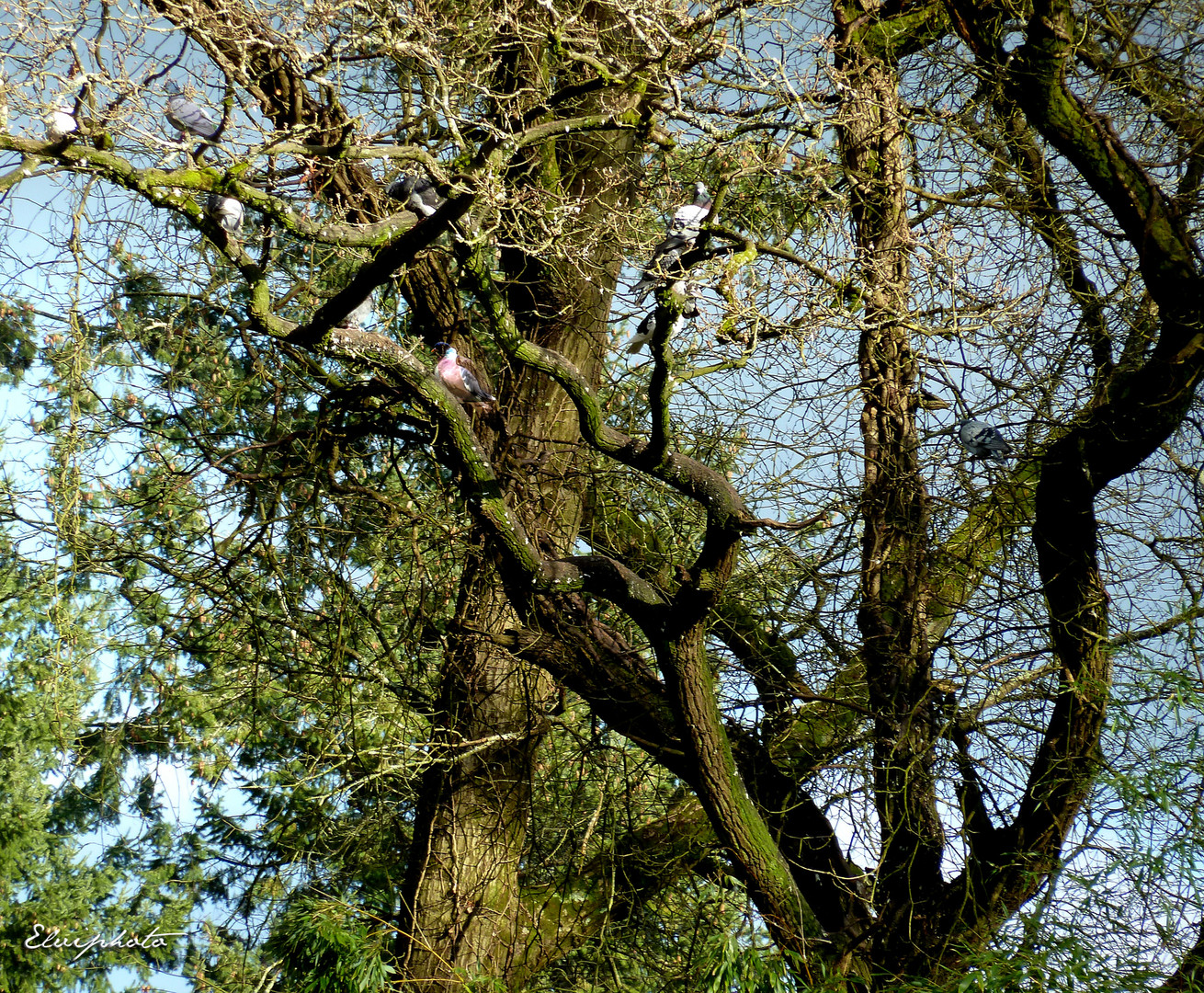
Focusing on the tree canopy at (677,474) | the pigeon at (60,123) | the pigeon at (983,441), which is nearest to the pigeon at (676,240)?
the tree canopy at (677,474)

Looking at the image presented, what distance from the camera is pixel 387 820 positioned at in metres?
4.37

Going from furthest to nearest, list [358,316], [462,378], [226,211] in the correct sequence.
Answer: [462,378] < [358,316] < [226,211]

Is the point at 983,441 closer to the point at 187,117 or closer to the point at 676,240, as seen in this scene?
the point at 676,240

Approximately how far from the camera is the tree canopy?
2928 mm

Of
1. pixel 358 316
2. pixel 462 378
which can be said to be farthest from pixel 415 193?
pixel 462 378

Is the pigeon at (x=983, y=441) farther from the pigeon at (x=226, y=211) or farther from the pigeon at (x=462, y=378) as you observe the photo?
the pigeon at (x=226, y=211)

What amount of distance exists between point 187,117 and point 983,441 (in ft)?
8.48

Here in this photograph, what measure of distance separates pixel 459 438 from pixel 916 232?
1807 millimetres

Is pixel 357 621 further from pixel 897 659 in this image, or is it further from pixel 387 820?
pixel 897 659

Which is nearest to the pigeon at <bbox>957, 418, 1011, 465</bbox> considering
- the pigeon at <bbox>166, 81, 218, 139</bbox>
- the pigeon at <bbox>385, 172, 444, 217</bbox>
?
the pigeon at <bbox>385, 172, 444, 217</bbox>

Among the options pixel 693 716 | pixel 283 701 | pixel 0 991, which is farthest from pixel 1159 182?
pixel 0 991

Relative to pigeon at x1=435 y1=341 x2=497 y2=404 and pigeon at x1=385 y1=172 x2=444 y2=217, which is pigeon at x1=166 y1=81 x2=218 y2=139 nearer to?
pigeon at x1=385 y1=172 x2=444 y2=217

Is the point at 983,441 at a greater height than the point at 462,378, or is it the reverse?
the point at 983,441

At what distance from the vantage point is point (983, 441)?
3420 mm
